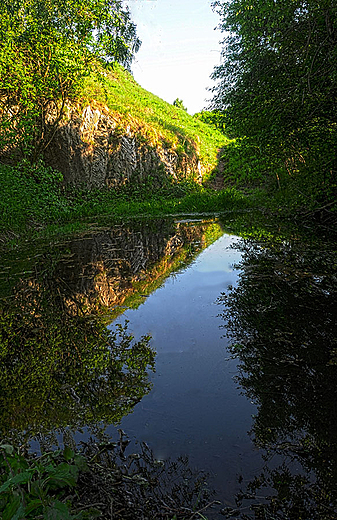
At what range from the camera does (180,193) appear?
57.3ft

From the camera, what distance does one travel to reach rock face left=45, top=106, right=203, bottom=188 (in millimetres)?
14367

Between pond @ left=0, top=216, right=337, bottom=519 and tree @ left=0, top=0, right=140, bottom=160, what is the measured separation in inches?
374

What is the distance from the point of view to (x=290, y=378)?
7.34ft

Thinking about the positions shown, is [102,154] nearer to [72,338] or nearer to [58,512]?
[72,338]

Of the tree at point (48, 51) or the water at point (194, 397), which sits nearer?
the water at point (194, 397)

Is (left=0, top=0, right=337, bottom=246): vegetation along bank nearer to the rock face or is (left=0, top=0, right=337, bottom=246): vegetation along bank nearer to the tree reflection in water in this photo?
the rock face

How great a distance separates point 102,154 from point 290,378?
14796mm

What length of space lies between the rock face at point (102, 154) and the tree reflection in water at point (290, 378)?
11977 mm

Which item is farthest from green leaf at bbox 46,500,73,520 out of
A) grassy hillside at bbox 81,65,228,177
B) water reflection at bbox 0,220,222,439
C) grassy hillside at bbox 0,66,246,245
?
grassy hillside at bbox 81,65,228,177

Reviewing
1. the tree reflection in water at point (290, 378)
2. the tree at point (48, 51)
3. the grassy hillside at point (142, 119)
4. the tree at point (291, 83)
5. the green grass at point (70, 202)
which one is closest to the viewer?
the tree reflection in water at point (290, 378)

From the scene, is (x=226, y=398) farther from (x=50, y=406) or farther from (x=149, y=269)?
(x=149, y=269)

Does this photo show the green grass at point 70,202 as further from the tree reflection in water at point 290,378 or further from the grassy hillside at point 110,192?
the tree reflection in water at point 290,378

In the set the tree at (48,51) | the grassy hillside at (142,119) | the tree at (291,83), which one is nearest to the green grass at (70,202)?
the tree at (48,51)

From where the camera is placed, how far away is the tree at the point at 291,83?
16.7ft
